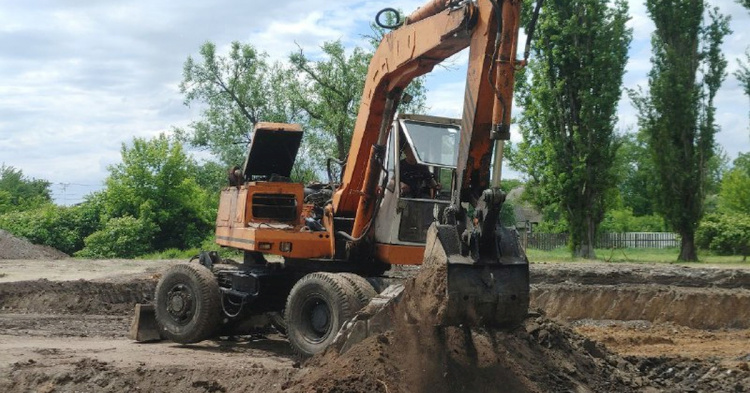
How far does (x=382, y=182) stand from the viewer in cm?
1062

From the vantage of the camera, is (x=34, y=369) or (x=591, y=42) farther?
(x=591, y=42)

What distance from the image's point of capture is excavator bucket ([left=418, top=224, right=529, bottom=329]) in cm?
725

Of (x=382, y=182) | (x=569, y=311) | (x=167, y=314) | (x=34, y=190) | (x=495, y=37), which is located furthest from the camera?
(x=34, y=190)

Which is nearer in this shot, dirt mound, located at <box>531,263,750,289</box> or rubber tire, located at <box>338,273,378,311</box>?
rubber tire, located at <box>338,273,378,311</box>

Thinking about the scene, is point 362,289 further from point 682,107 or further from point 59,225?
point 59,225

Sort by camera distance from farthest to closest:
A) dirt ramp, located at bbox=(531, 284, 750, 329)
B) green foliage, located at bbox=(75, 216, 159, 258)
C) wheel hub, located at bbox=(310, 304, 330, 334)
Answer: green foliage, located at bbox=(75, 216, 159, 258)
dirt ramp, located at bbox=(531, 284, 750, 329)
wheel hub, located at bbox=(310, 304, 330, 334)

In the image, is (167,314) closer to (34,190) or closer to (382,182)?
(382,182)

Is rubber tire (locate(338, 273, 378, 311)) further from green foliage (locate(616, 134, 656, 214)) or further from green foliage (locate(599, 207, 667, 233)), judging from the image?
green foliage (locate(616, 134, 656, 214))

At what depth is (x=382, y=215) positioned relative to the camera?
34.7 feet

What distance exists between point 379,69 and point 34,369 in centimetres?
520

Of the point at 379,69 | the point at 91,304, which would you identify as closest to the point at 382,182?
the point at 379,69

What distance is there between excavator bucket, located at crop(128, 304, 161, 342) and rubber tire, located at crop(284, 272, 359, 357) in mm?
3386

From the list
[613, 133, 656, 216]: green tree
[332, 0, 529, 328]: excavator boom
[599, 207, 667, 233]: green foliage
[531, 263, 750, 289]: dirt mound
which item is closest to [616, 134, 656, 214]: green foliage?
[613, 133, 656, 216]: green tree

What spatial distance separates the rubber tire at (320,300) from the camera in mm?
9367
